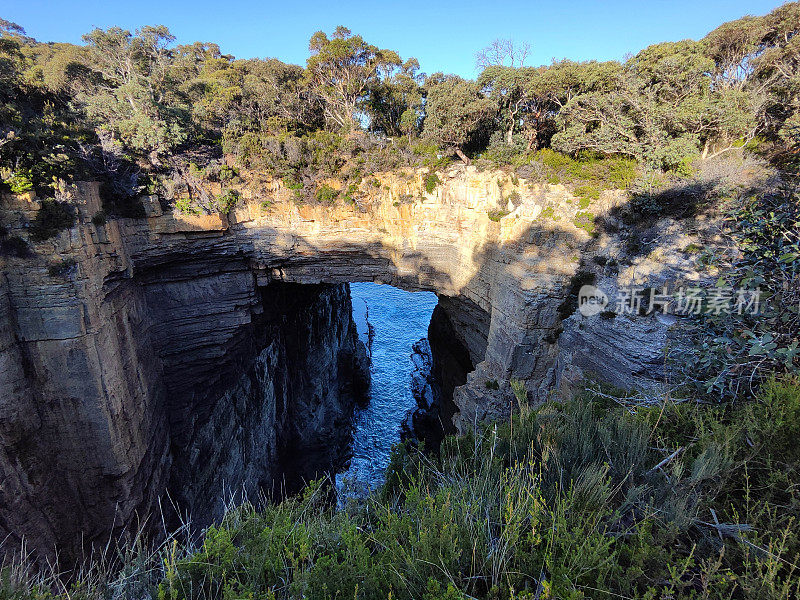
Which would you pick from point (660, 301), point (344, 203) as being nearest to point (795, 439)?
point (660, 301)

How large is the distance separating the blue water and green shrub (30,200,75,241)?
12.0 m

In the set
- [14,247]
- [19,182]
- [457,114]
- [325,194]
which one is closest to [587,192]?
[457,114]

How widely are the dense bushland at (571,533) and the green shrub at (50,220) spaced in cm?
749

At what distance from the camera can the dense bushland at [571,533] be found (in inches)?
88.0

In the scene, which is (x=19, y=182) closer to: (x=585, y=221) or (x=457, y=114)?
(x=457, y=114)

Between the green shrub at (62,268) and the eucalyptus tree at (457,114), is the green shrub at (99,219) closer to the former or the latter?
the green shrub at (62,268)

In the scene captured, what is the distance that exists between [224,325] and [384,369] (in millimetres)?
16706

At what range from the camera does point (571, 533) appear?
256 centimetres

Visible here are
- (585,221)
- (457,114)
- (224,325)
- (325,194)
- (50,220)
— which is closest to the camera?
(50,220)

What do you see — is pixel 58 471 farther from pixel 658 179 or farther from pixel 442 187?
pixel 658 179

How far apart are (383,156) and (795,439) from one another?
12579 millimetres

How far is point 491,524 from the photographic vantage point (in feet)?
9.58

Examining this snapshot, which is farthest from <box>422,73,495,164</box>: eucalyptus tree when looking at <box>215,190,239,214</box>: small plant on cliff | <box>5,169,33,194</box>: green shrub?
<box>5,169,33,194</box>: green shrub

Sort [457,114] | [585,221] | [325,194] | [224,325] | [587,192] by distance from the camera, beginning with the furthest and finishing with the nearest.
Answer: [224,325] < [325,194] < [457,114] < [587,192] < [585,221]
